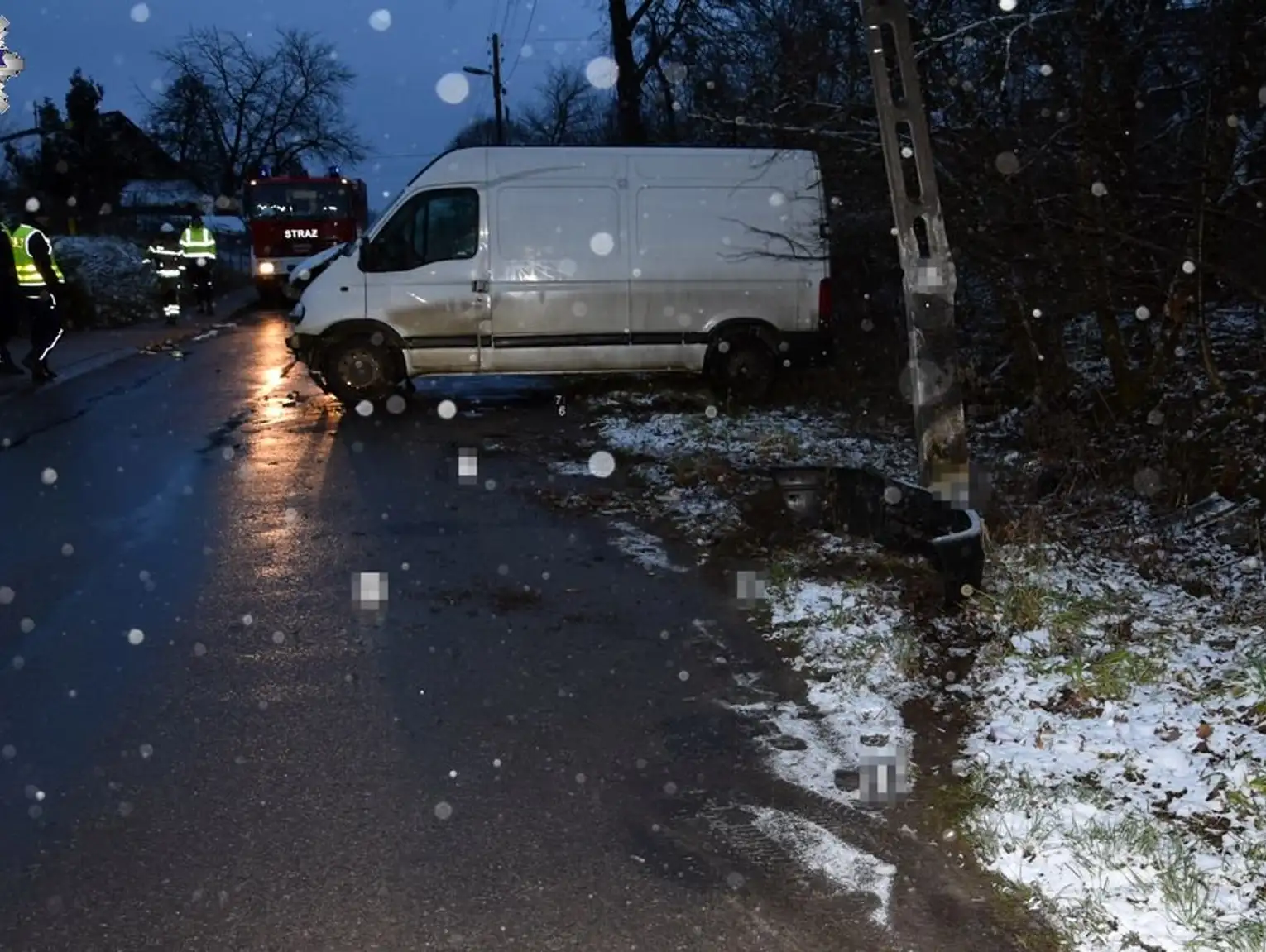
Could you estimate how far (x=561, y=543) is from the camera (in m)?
7.36

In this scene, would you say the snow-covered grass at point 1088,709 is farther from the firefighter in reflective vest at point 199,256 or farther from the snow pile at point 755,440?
the firefighter in reflective vest at point 199,256

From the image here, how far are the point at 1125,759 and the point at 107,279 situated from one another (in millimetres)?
22279

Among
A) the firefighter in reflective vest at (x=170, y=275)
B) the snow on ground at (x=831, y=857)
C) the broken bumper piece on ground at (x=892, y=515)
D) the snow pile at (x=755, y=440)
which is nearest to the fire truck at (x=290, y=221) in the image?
the firefighter in reflective vest at (x=170, y=275)

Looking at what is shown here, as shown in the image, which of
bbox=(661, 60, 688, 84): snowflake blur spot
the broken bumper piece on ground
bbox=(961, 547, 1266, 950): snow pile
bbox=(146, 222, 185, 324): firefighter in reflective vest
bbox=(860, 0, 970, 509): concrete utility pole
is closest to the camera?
bbox=(961, 547, 1266, 950): snow pile

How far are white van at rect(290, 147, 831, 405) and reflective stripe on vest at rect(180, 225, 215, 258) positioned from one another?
42.0ft

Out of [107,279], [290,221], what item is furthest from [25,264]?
[290,221]

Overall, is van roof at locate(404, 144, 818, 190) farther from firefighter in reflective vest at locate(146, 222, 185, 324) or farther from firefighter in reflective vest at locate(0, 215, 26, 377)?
firefighter in reflective vest at locate(146, 222, 185, 324)

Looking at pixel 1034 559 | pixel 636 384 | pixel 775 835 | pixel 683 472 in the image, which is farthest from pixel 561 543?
pixel 636 384

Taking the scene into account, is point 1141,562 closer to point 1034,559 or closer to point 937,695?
point 1034,559

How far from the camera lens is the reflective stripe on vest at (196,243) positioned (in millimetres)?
23453

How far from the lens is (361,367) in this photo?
39.3 feet

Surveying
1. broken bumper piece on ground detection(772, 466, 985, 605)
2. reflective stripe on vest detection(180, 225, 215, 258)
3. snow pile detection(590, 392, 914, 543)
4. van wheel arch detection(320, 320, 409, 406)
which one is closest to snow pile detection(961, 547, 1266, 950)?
broken bumper piece on ground detection(772, 466, 985, 605)

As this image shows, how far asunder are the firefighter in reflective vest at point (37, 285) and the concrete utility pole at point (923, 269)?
400 inches

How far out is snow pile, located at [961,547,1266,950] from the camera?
130 inches
